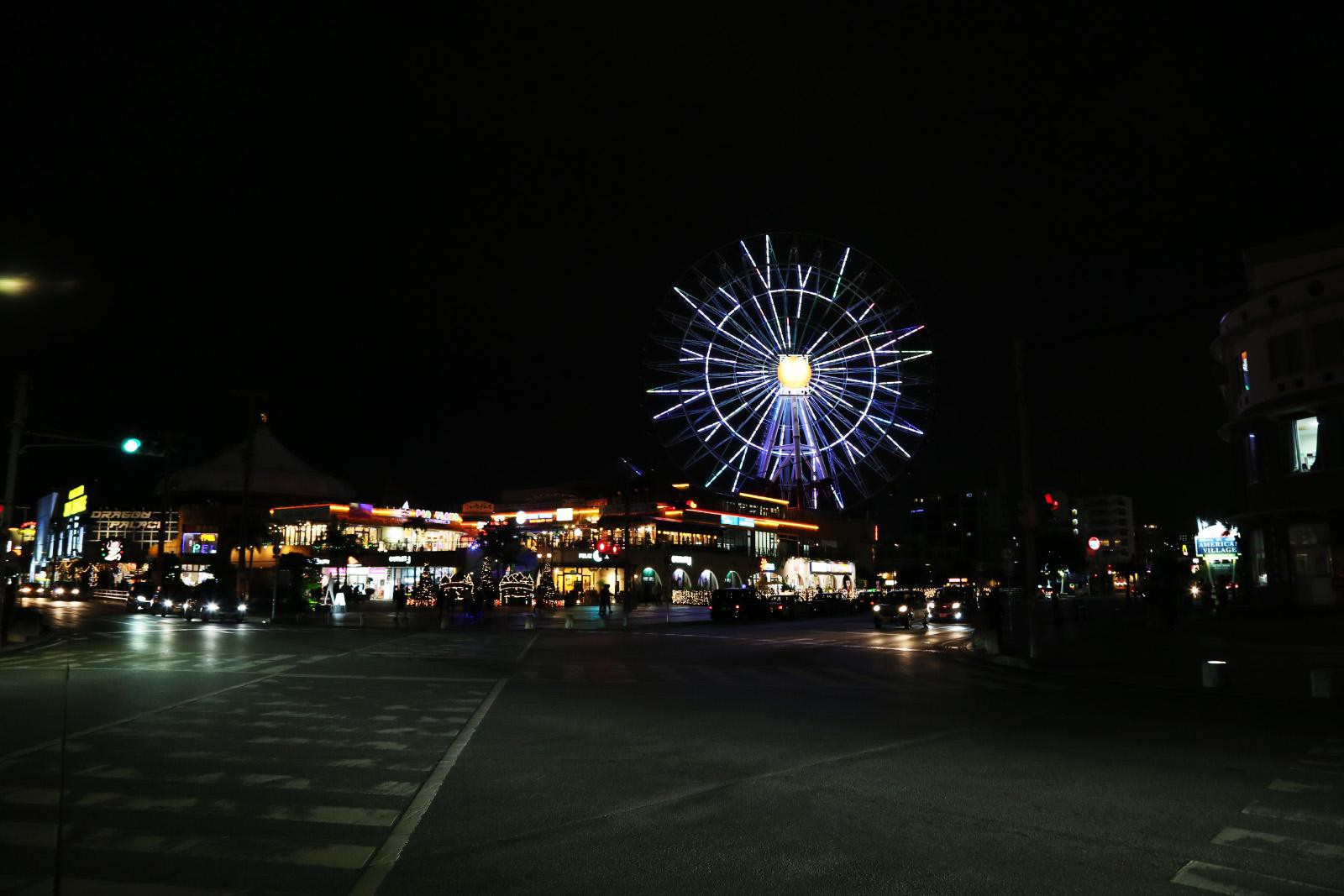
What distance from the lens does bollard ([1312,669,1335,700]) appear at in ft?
54.0

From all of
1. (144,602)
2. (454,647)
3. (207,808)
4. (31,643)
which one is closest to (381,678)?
(454,647)

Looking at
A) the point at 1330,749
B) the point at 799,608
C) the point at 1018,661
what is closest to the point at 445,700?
the point at 1330,749

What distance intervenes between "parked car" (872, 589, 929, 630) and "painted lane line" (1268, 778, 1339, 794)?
114ft

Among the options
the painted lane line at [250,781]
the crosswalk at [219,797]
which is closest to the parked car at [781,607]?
the crosswalk at [219,797]

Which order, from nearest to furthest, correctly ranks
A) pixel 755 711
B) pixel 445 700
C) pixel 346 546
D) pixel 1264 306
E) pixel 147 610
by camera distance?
pixel 755 711 → pixel 445 700 → pixel 1264 306 → pixel 147 610 → pixel 346 546

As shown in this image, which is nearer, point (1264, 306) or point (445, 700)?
point (445, 700)

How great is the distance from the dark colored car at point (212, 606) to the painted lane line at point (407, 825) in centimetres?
3844

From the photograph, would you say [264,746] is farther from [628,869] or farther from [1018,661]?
[1018,661]

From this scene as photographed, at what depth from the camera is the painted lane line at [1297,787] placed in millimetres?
9211

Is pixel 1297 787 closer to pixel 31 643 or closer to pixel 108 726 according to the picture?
pixel 108 726

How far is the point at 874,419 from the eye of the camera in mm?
55094

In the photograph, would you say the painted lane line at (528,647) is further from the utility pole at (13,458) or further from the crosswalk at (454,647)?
the utility pole at (13,458)

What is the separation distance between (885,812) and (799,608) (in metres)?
52.8

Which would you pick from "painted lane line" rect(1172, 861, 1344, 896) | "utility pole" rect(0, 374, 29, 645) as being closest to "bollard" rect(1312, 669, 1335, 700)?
"painted lane line" rect(1172, 861, 1344, 896)
